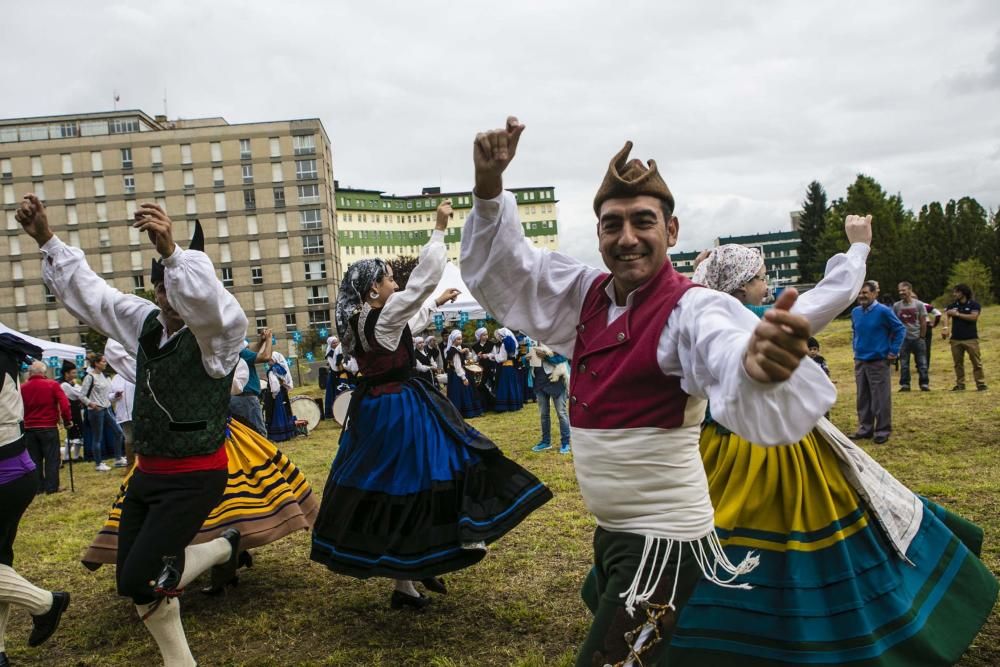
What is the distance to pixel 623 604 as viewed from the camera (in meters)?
2.02

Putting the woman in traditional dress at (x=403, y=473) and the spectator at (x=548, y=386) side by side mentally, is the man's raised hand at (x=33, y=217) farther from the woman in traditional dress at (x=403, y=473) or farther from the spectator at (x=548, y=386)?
the spectator at (x=548, y=386)

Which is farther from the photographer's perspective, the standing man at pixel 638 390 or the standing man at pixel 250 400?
the standing man at pixel 250 400

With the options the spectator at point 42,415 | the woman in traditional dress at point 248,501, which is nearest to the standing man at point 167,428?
the woman in traditional dress at point 248,501

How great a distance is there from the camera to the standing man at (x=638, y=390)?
198cm

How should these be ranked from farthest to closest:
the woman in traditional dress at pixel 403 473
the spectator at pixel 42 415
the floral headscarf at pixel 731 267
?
the spectator at pixel 42 415 → the woman in traditional dress at pixel 403 473 → the floral headscarf at pixel 731 267

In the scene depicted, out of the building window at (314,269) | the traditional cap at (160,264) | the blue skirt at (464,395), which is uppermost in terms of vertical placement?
the building window at (314,269)

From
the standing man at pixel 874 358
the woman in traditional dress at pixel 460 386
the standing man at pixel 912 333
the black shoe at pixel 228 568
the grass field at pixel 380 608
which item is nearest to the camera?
the grass field at pixel 380 608

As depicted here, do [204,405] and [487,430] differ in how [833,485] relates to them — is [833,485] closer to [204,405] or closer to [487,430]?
[204,405]

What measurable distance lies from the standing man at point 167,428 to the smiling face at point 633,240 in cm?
165

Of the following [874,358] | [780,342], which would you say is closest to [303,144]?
[874,358]

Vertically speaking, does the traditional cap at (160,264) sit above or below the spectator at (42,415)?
above

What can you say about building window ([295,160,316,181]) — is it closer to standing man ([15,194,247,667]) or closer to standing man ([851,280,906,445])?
standing man ([851,280,906,445])

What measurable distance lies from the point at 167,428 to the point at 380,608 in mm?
1829

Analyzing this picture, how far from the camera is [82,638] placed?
4344mm
